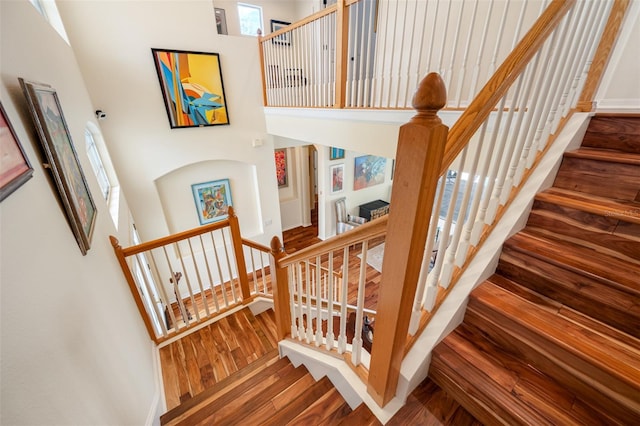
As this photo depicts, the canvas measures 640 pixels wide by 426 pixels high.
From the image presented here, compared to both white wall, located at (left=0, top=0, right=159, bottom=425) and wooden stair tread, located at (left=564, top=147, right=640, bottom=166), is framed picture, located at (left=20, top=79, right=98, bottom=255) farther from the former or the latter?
wooden stair tread, located at (left=564, top=147, right=640, bottom=166)

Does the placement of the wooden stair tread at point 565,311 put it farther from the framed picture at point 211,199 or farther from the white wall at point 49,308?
the framed picture at point 211,199

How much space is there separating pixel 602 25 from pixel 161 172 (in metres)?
4.42

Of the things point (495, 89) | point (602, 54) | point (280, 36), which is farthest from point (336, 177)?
point (495, 89)

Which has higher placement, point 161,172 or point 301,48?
point 301,48

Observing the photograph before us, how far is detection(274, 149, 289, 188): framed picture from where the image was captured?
5.95m

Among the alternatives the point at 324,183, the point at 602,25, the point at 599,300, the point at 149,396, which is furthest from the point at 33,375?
the point at 324,183

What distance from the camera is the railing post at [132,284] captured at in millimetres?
1770

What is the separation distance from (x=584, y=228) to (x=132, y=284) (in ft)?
9.22

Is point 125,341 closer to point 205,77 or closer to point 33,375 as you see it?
point 33,375

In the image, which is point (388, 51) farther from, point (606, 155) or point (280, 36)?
point (606, 155)

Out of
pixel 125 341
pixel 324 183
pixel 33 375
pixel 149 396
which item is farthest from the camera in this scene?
pixel 324 183

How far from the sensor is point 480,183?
1.00 metres

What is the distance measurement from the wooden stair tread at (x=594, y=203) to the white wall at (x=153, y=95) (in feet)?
12.9

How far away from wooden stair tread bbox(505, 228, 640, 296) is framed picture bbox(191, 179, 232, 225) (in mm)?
3913
